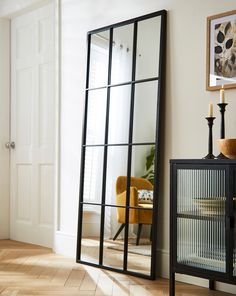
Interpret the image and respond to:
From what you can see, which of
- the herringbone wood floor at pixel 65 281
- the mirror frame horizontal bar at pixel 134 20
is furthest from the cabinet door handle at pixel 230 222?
the mirror frame horizontal bar at pixel 134 20

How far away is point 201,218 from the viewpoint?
2.92 m

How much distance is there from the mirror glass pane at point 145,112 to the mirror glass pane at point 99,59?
1.37ft

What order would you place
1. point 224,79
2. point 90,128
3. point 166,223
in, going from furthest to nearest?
point 90,128, point 166,223, point 224,79

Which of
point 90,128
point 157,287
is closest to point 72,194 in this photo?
point 90,128

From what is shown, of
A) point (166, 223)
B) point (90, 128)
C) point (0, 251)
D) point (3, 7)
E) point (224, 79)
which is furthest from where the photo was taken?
point (3, 7)

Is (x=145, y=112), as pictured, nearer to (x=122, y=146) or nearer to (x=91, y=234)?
(x=122, y=146)

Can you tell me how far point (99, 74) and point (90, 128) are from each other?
1.47ft

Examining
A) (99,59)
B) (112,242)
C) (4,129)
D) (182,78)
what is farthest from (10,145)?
(182,78)

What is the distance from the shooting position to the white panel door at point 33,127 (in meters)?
4.77

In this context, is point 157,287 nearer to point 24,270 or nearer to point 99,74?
point 24,270

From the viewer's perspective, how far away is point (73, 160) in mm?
4270

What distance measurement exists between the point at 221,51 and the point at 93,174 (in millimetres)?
1446

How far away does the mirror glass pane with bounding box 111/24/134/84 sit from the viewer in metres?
3.76

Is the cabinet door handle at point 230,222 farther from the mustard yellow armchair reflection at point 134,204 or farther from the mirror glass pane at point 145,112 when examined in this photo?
the mirror glass pane at point 145,112
